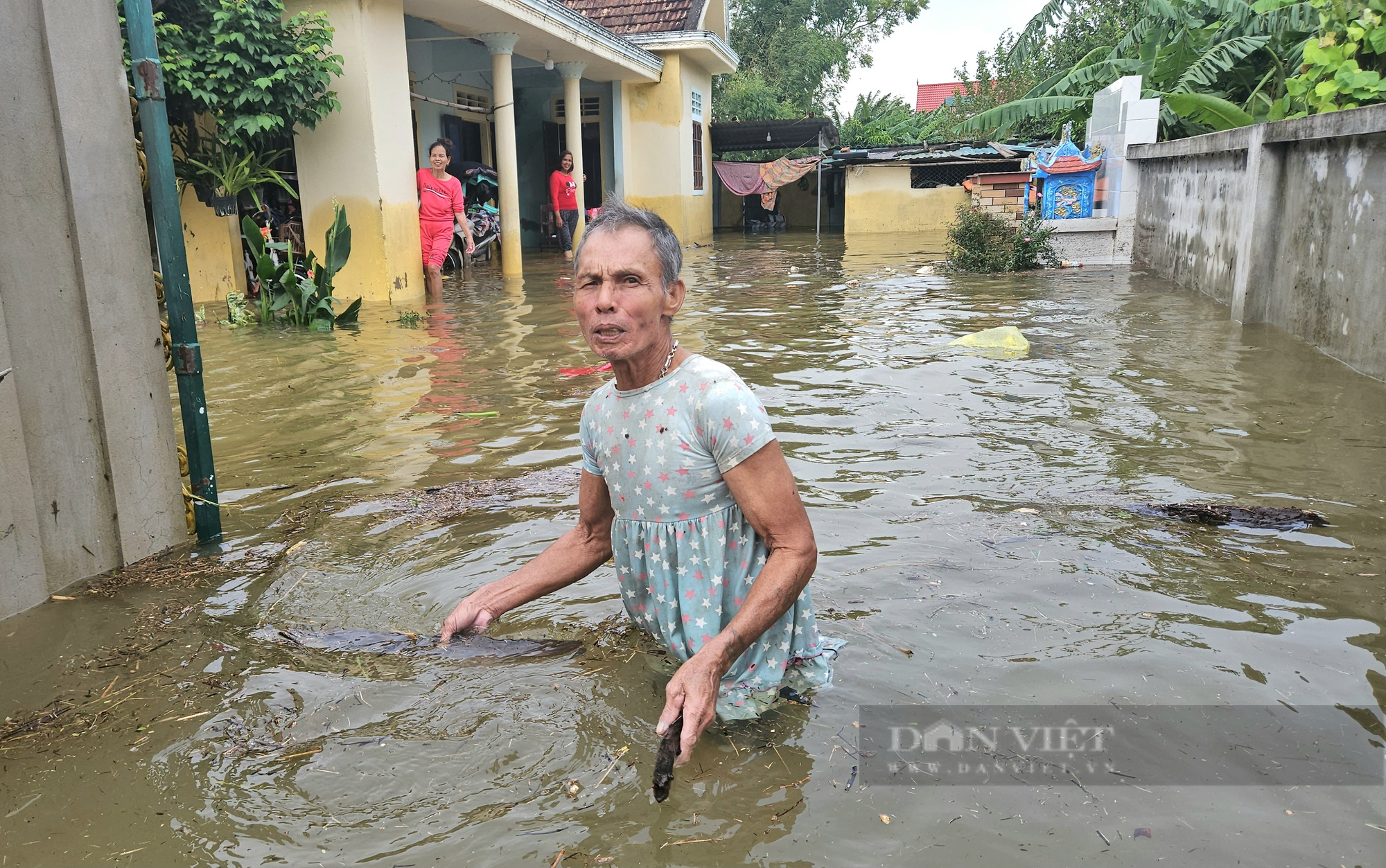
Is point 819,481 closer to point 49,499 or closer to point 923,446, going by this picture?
point 923,446

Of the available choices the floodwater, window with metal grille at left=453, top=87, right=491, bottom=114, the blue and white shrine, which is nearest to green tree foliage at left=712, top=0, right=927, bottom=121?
window with metal grille at left=453, top=87, right=491, bottom=114

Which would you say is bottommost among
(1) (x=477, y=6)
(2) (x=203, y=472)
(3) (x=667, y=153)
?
(2) (x=203, y=472)

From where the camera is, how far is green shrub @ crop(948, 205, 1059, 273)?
1465 cm

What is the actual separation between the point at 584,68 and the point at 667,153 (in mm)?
3062

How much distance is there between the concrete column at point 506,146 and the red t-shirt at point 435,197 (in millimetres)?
2211

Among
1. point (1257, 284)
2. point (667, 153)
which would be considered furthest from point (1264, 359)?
point (667, 153)

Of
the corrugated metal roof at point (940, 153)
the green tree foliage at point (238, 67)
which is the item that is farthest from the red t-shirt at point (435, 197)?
the corrugated metal roof at point (940, 153)

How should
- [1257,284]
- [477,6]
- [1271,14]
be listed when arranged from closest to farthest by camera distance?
1. [1257,284]
2. [477,6]
3. [1271,14]

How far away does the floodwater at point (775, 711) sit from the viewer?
7.42 feet

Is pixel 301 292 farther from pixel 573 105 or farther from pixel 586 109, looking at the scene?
pixel 586 109

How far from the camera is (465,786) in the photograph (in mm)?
2447

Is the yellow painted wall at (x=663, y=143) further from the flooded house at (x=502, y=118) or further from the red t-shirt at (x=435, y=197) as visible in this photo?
the red t-shirt at (x=435, y=197)

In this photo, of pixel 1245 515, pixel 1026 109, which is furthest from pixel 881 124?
pixel 1245 515

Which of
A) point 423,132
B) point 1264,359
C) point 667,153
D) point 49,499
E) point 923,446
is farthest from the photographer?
point 667,153
